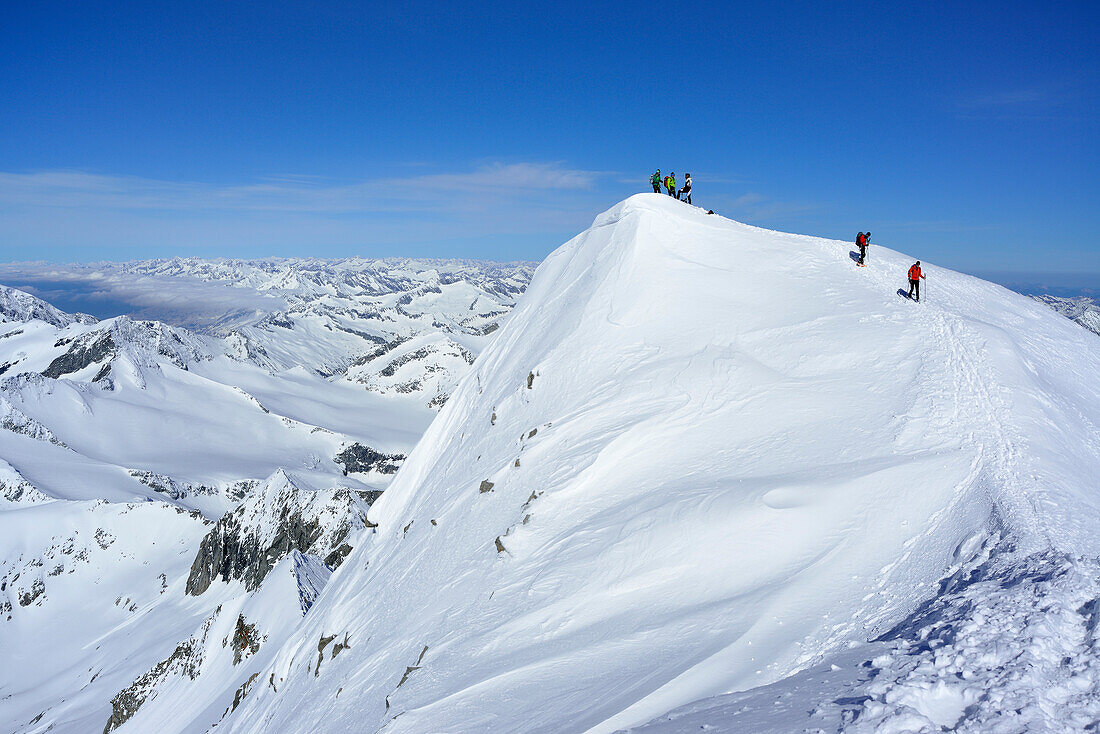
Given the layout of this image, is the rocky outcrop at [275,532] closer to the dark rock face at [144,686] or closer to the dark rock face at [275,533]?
the dark rock face at [275,533]

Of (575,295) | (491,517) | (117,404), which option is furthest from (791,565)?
(117,404)

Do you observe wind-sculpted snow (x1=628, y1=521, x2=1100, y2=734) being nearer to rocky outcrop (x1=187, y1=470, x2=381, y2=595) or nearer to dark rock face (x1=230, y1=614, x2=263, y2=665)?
dark rock face (x1=230, y1=614, x2=263, y2=665)

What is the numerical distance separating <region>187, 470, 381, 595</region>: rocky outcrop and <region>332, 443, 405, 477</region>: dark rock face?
91079 millimetres

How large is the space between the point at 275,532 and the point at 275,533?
12cm

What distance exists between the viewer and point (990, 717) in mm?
5617

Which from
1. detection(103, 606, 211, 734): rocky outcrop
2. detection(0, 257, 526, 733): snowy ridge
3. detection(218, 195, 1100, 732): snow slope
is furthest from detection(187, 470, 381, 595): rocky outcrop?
detection(218, 195, 1100, 732): snow slope

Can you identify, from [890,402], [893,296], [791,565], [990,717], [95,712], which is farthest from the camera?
[95,712]

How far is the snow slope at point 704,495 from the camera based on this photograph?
9.75 metres

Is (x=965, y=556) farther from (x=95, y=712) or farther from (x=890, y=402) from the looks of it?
(x=95, y=712)

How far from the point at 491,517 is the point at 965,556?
44.2 feet

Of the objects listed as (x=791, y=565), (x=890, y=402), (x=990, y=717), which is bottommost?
(x=791, y=565)

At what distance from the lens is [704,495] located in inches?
521

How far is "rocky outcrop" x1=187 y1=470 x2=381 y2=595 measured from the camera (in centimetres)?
6188

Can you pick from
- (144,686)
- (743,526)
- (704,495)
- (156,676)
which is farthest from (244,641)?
(743,526)
